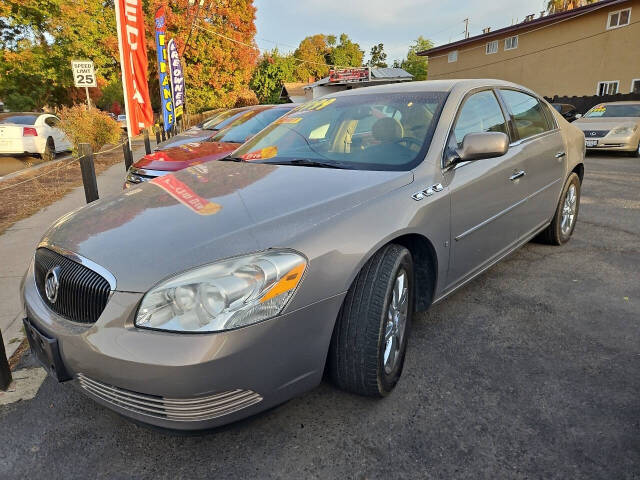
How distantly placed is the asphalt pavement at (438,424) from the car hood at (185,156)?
3669mm

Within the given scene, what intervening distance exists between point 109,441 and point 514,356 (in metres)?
2.19

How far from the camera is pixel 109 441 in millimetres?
2074

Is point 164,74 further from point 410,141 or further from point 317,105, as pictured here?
point 410,141

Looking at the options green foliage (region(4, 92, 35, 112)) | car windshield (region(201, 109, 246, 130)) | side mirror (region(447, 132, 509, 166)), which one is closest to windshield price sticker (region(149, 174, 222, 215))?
side mirror (region(447, 132, 509, 166))

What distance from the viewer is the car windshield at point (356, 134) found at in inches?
106

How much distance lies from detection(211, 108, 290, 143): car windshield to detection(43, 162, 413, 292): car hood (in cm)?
420

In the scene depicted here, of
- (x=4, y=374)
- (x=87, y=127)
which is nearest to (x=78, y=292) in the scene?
(x=4, y=374)

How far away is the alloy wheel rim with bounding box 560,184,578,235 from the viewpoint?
4.49 meters

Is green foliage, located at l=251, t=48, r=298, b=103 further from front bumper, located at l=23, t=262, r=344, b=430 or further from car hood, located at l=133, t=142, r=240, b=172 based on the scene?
front bumper, located at l=23, t=262, r=344, b=430

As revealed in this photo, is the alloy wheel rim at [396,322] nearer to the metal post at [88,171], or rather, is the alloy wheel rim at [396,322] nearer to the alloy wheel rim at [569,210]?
the alloy wheel rim at [569,210]

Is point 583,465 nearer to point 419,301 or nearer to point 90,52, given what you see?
point 419,301

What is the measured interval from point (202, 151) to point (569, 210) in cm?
448

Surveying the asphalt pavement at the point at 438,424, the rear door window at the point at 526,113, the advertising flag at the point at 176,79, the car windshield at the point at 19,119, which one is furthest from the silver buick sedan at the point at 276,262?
the advertising flag at the point at 176,79

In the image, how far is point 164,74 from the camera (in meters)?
13.2
